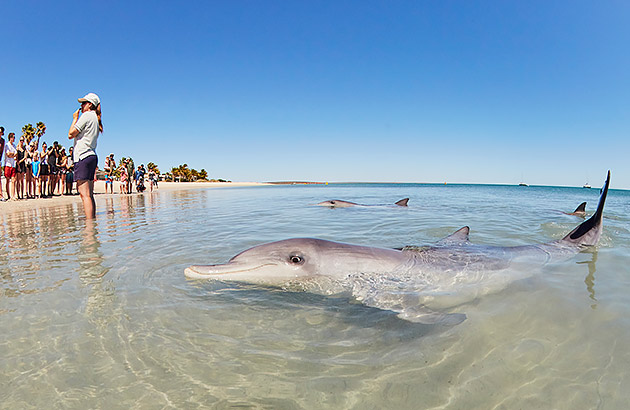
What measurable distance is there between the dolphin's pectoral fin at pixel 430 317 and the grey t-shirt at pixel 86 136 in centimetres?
777

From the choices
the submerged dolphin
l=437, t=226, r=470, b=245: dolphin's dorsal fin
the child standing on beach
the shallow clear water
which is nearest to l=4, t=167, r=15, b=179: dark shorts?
the child standing on beach

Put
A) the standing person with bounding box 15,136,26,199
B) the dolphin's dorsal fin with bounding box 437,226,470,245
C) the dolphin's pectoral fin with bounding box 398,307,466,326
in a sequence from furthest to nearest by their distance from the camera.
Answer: the standing person with bounding box 15,136,26,199, the dolphin's dorsal fin with bounding box 437,226,470,245, the dolphin's pectoral fin with bounding box 398,307,466,326

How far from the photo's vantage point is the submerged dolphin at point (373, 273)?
10.6 feet

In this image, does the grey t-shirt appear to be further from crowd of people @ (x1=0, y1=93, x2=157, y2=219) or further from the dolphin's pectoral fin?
the dolphin's pectoral fin

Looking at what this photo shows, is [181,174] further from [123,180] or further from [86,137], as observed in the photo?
[86,137]

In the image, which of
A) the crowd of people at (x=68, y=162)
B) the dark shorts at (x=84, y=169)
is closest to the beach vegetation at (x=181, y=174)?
the crowd of people at (x=68, y=162)

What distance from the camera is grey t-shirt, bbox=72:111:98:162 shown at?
7.17 meters

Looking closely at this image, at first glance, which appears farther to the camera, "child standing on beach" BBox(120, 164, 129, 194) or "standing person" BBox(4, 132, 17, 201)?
"child standing on beach" BBox(120, 164, 129, 194)

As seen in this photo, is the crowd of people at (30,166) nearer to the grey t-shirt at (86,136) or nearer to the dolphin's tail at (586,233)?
the grey t-shirt at (86,136)

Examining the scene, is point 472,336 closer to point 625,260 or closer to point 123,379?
point 123,379

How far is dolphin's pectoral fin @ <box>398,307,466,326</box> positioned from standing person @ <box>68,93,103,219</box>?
25.4 feet

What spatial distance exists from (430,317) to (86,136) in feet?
26.4

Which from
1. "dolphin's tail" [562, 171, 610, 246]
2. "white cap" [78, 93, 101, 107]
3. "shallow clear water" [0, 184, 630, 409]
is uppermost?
"white cap" [78, 93, 101, 107]

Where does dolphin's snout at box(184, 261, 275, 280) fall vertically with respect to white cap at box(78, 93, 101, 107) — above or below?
below
